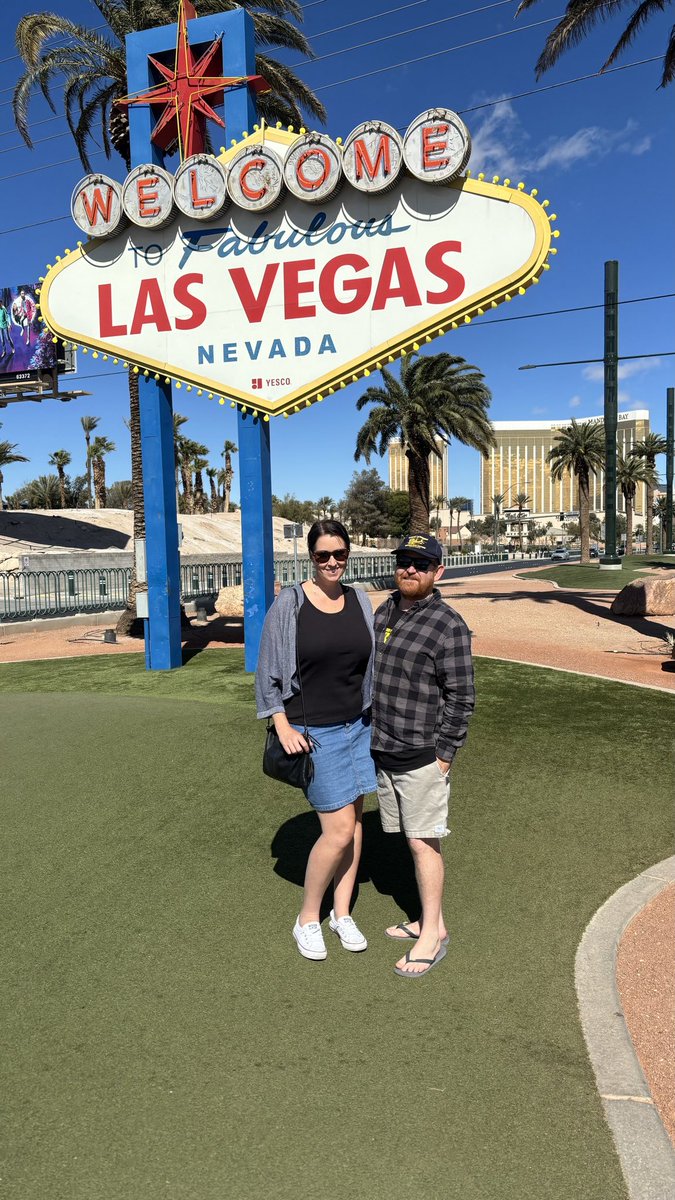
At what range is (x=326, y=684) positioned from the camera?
3129 mm

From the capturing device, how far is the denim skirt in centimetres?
314

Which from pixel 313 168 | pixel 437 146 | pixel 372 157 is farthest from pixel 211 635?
pixel 437 146

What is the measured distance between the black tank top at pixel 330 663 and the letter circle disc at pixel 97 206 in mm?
8968

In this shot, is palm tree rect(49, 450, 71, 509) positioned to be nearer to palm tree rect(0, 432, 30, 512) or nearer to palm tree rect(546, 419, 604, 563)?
palm tree rect(0, 432, 30, 512)

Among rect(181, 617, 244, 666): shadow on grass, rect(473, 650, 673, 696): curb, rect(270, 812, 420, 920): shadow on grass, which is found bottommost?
rect(270, 812, 420, 920): shadow on grass

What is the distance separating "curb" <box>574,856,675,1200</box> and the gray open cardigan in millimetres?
1665

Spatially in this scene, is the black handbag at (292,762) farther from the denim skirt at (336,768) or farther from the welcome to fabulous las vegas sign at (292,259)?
the welcome to fabulous las vegas sign at (292,259)

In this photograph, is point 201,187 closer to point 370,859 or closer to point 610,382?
point 370,859

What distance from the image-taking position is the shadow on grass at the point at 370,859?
3.94 metres

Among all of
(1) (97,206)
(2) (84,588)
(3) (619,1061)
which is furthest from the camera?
(2) (84,588)

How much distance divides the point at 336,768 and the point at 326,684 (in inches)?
14.3

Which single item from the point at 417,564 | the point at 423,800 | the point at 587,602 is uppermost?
the point at 417,564

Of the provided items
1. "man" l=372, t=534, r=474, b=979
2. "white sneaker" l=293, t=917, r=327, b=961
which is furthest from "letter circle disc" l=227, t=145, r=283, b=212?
"white sneaker" l=293, t=917, r=327, b=961

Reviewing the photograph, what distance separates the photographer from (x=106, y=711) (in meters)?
8.04
